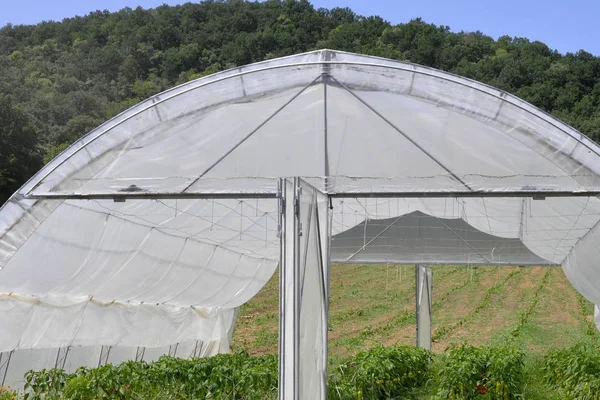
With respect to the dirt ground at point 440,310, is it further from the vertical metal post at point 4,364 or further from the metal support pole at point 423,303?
the vertical metal post at point 4,364

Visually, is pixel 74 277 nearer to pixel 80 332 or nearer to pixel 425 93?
pixel 80 332

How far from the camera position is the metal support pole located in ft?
41.6

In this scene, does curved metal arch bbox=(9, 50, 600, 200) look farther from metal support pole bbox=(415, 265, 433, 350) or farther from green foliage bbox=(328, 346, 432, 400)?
metal support pole bbox=(415, 265, 433, 350)

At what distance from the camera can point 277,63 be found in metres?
6.30

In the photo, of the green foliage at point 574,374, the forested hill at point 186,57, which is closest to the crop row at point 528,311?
the forested hill at point 186,57

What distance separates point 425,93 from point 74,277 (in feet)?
13.5

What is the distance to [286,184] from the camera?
4.68 m

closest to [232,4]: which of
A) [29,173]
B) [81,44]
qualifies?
[81,44]

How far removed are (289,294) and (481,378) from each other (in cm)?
461

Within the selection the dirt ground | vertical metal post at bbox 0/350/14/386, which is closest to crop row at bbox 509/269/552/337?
the dirt ground

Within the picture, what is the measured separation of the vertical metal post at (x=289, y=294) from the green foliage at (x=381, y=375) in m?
3.41

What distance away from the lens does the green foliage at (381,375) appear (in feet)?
26.6

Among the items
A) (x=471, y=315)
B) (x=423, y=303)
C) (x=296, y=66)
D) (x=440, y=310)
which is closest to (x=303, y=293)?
(x=296, y=66)

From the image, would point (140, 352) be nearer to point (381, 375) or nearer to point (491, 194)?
point (381, 375)
